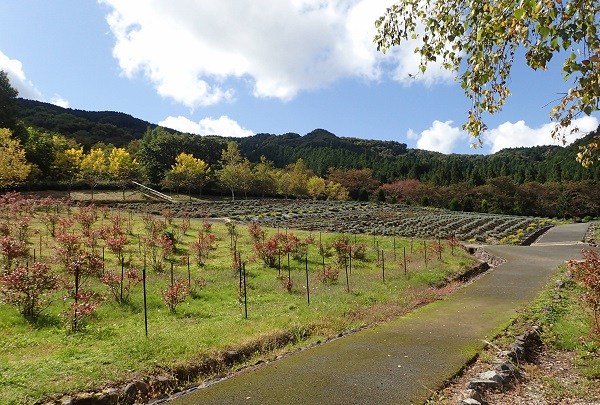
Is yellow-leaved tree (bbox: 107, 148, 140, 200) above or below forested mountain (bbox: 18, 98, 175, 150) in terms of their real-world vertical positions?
below

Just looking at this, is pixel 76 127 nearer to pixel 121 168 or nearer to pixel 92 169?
pixel 121 168

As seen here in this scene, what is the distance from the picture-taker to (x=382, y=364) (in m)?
7.75

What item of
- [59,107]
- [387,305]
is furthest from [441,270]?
[59,107]

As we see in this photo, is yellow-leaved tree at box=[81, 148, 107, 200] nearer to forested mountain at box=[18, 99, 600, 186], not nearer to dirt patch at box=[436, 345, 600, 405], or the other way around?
forested mountain at box=[18, 99, 600, 186]

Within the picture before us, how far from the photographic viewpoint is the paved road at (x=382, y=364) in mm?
6430

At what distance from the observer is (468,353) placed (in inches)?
324

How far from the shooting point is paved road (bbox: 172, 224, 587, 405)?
6.43m

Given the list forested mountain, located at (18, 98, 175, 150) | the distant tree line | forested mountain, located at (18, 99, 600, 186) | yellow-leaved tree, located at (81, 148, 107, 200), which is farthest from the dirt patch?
forested mountain, located at (18, 98, 175, 150)

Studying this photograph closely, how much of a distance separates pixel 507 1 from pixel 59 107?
172428mm

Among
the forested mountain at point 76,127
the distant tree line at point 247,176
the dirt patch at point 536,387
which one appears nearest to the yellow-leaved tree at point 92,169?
the distant tree line at point 247,176

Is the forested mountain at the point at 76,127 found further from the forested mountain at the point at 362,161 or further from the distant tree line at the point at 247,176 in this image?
the distant tree line at the point at 247,176

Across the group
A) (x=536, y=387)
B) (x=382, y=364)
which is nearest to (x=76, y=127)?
(x=382, y=364)

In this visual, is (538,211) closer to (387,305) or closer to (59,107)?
(387,305)

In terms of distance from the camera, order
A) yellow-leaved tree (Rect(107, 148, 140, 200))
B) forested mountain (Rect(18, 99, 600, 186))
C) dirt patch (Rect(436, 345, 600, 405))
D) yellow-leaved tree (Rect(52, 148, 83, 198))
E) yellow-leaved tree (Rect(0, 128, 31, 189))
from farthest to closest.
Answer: forested mountain (Rect(18, 99, 600, 186)), yellow-leaved tree (Rect(107, 148, 140, 200)), yellow-leaved tree (Rect(52, 148, 83, 198)), yellow-leaved tree (Rect(0, 128, 31, 189)), dirt patch (Rect(436, 345, 600, 405))
